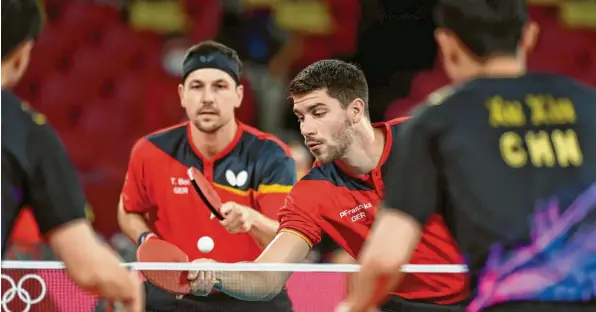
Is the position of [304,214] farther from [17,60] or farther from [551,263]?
[551,263]

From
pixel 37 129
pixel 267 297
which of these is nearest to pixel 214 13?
pixel 267 297

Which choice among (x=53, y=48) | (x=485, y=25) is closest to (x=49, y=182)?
(x=485, y=25)

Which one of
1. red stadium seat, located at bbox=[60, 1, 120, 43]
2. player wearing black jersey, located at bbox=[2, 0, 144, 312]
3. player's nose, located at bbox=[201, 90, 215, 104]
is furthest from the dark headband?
red stadium seat, located at bbox=[60, 1, 120, 43]

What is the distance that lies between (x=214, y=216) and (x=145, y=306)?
63 cm

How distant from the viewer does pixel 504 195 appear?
2436 millimetres

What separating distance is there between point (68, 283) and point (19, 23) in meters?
1.17

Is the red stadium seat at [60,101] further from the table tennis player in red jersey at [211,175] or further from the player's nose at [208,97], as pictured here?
the player's nose at [208,97]

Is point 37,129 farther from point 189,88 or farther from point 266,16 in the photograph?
point 266,16

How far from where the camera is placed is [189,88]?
4.52 m

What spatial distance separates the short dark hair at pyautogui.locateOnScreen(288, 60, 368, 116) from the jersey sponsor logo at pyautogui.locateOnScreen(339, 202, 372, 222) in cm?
41

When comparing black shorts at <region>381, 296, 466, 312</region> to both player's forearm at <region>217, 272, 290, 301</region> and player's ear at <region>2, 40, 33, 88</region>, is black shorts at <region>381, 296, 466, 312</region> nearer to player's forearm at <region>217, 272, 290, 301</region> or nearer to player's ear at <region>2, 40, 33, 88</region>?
player's forearm at <region>217, 272, 290, 301</region>

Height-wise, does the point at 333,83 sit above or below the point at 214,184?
above

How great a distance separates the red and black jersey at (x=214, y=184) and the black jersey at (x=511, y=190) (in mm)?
1894

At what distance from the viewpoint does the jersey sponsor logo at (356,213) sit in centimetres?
396
